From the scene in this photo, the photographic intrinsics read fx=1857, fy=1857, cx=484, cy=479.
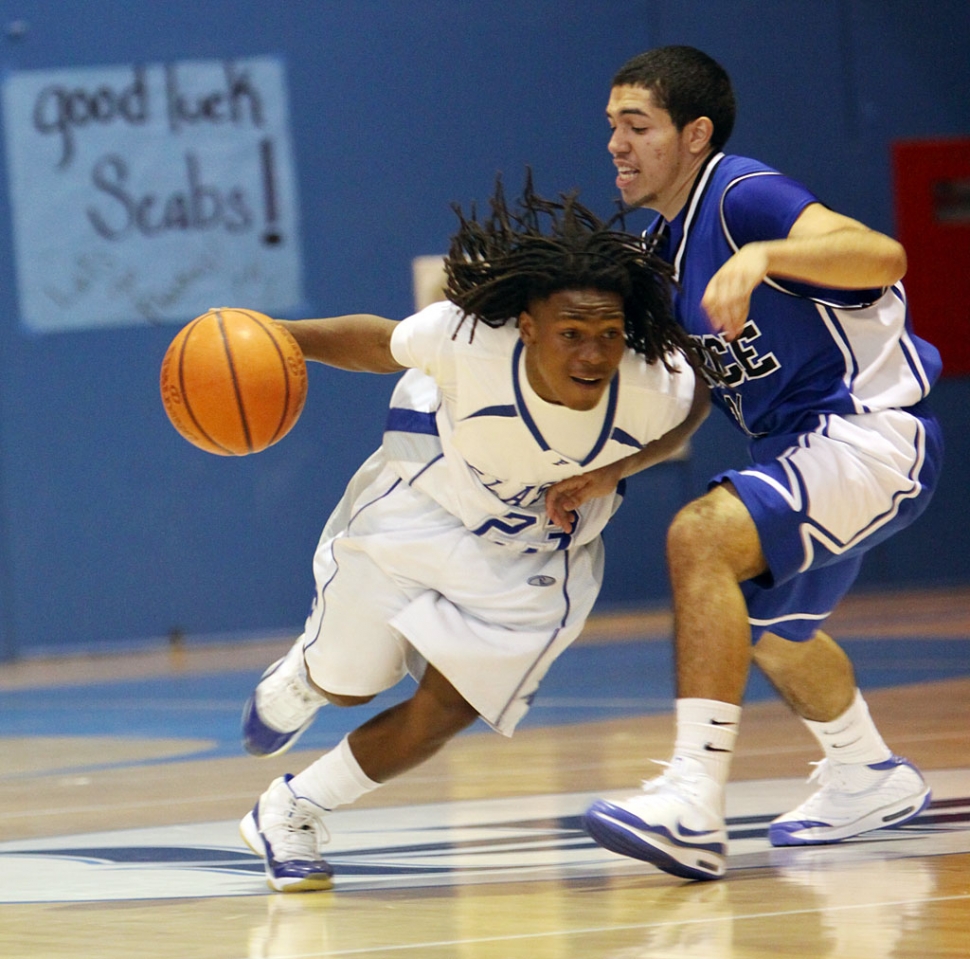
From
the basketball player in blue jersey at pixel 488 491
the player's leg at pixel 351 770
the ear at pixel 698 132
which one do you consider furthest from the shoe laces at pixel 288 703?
the ear at pixel 698 132

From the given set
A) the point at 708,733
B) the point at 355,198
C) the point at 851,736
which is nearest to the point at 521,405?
the point at 708,733

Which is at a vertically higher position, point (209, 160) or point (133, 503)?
point (209, 160)

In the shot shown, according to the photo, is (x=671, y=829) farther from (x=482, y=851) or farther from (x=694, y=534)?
(x=482, y=851)

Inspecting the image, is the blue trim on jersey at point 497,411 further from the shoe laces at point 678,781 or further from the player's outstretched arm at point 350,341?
the shoe laces at point 678,781

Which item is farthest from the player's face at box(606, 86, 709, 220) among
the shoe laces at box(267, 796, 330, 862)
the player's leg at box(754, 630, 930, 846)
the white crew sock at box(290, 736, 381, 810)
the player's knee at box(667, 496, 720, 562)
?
the shoe laces at box(267, 796, 330, 862)

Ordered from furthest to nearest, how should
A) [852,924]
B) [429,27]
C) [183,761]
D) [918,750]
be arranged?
1. [429,27]
2. [183,761]
3. [918,750]
4. [852,924]

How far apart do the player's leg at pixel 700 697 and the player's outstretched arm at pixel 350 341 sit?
0.70 meters

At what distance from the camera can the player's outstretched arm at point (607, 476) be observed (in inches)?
131

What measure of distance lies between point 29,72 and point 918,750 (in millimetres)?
7564

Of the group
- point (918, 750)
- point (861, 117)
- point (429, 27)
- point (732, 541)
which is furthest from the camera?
point (861, 117)

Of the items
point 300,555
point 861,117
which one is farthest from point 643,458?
point 861,117

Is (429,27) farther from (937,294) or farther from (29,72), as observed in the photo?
(937,294)

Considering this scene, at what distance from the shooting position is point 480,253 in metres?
3.40

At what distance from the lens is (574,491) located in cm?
333
